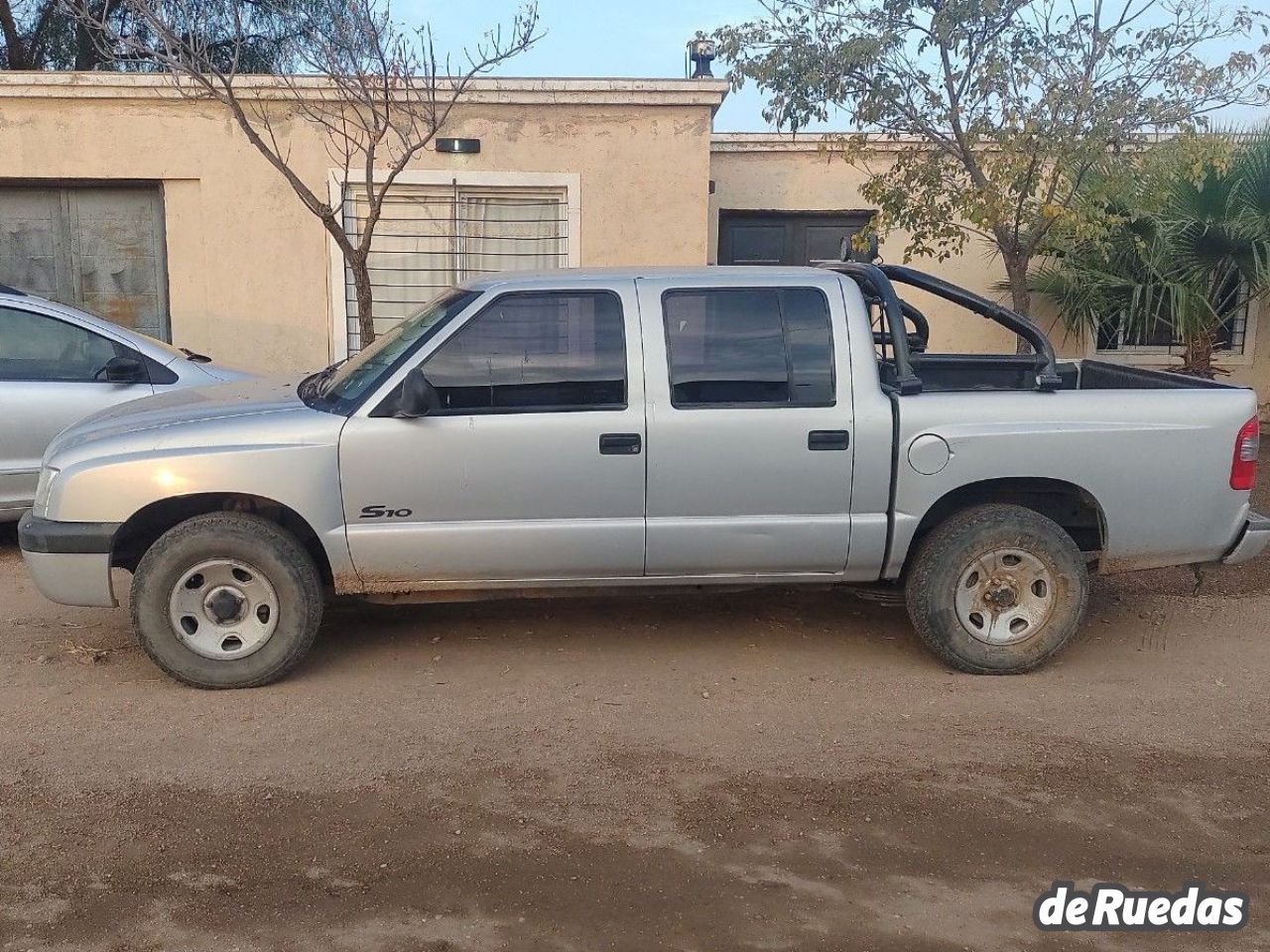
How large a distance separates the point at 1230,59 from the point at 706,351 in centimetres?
476

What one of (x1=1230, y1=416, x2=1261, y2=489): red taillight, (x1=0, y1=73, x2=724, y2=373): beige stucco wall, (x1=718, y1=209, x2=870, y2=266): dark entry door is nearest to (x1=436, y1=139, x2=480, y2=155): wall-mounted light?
(x1=0, y1=73, x2=724, y2=373): beige stucco wall

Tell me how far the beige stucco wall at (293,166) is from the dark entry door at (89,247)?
266 millimetres

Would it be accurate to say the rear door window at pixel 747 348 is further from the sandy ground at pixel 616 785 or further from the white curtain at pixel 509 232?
the white curtain at pixel 509 232

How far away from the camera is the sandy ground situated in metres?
3.31

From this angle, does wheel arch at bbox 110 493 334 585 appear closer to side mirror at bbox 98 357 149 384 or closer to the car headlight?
the car headlight

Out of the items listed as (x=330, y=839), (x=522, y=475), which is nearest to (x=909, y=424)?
(x=522, y=475)

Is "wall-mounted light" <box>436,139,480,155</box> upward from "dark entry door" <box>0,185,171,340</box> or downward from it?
upward

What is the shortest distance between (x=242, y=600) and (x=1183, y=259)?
876cm

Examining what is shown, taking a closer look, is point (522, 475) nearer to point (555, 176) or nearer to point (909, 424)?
point (909, 424)

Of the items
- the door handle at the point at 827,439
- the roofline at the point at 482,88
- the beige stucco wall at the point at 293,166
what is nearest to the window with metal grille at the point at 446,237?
the beige stucco wall at the point at 293,166

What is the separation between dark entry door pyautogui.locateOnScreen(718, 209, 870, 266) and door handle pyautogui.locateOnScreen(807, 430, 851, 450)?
711 cm

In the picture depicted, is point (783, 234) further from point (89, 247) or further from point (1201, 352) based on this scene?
point (89, 247)

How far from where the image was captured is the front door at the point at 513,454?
4926 mm

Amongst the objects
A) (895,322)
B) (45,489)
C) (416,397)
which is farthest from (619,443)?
(45,489)
